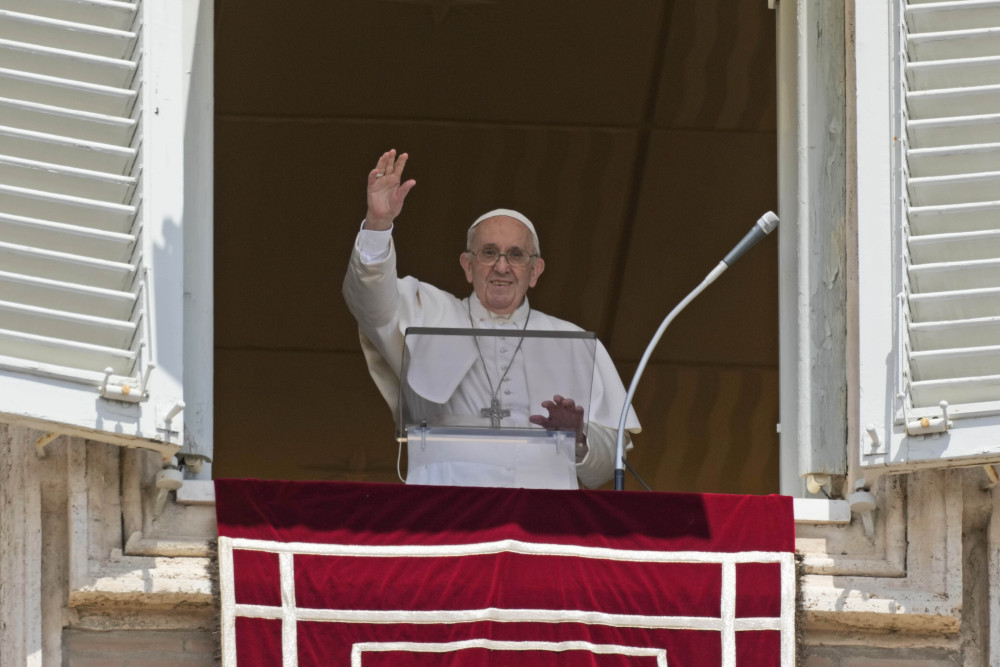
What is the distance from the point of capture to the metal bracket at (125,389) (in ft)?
14.2

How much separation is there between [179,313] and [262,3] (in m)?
2.69

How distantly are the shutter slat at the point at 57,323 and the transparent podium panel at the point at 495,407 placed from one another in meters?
0.77

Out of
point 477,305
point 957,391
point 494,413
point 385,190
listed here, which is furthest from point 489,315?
point 957,391

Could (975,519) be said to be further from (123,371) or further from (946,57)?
(123,371)

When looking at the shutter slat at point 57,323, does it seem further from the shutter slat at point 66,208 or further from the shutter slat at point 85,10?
the shutter slat at point 85,10

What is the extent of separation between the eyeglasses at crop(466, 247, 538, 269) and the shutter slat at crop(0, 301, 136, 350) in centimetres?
157

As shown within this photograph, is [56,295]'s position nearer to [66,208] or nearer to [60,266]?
[60,266]

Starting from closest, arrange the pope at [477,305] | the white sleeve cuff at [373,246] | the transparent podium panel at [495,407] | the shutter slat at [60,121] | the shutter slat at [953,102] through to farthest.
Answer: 1. the shutter slat at [60,121]
2. the shutter slat at [953,102]
3. the transparent podium panel at [495,407]
4. the pope at [477,305]
5. the white sleeve cuff at [373,246]

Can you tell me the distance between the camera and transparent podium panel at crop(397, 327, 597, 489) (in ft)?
16.0

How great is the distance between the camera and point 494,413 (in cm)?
498

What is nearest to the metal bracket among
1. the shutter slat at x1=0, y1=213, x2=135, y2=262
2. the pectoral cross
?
the shutter slat at x1=0, y1=213, x2=135, y2=262

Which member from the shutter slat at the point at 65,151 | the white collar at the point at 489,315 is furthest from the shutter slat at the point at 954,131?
the shutter slat at the point at 65,151

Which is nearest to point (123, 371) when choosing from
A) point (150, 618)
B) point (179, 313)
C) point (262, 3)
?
point (179, 313)

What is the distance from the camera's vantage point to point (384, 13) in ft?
23.2
